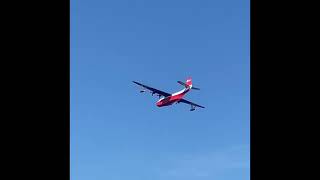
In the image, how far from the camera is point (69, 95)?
11.5 m
